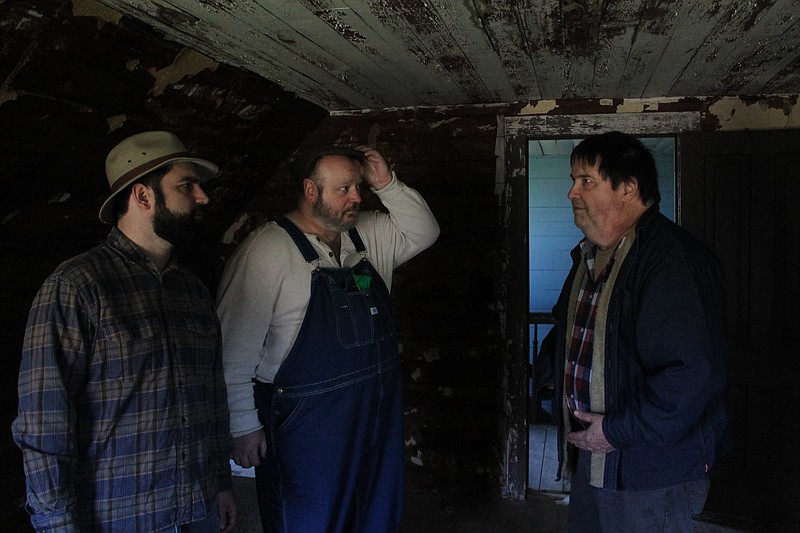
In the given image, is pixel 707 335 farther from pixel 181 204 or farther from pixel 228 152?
pixel 228 152

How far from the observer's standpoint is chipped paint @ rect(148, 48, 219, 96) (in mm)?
2178

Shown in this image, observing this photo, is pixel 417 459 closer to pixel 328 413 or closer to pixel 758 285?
pixel 328 413

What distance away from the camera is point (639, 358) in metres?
1.74

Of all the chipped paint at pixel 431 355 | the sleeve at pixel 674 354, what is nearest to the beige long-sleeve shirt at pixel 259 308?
the sleeve at pixel 674 354

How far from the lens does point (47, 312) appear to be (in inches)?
57.0

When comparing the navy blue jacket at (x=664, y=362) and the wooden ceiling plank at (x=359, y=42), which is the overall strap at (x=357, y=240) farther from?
the navy blue jacket at (x=664, y=362)

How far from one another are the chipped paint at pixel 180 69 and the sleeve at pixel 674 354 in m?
1.69

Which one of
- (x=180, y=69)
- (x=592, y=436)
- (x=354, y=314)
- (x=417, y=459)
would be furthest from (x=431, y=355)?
(x=180, y=69)

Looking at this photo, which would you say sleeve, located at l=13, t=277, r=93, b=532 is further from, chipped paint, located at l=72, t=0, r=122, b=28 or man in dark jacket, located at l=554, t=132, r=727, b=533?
man in dark jacket, located at l=554, t=132, r=727, b=533

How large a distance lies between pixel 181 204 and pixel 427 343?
2.01 meters

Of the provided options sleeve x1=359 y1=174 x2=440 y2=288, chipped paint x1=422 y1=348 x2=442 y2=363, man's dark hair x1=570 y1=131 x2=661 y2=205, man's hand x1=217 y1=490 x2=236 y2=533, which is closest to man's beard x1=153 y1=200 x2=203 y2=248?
man's hand x1=217 y1=490 x2=236 y2=533

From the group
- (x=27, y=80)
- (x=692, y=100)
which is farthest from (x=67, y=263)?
(x=692, y=100)

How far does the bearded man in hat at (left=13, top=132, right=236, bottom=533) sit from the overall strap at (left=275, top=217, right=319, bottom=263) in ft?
1.31

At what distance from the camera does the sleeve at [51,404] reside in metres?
1.37
